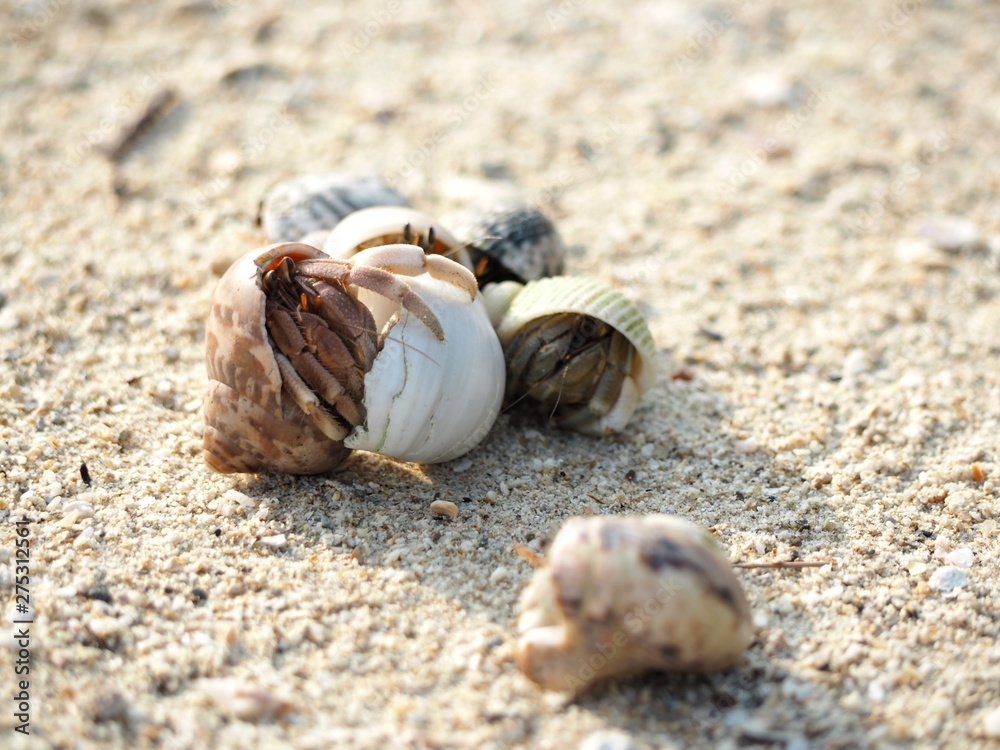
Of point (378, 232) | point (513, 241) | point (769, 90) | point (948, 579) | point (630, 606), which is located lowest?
point (948, 579)

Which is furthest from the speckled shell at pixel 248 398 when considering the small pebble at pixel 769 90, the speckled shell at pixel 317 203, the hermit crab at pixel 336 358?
the small pebble at pixel 769 90

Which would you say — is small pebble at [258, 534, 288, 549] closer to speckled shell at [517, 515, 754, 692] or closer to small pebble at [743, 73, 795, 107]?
speckled shell at [517, 515, 754, 692]

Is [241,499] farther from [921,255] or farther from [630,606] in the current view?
[921,255]

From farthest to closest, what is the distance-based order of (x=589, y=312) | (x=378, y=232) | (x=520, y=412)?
1. (x=520, y=412)
2. (x=378, y=232)
3. (x=589, y=312)

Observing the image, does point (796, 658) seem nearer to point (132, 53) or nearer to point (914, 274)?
point (914, 274)

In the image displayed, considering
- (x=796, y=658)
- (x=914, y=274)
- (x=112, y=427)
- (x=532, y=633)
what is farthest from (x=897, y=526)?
(x=112, y=427)

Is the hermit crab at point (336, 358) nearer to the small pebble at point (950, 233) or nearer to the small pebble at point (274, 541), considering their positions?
the small pebble at point (274, 541)

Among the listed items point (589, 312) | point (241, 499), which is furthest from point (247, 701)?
point (589, 312)
